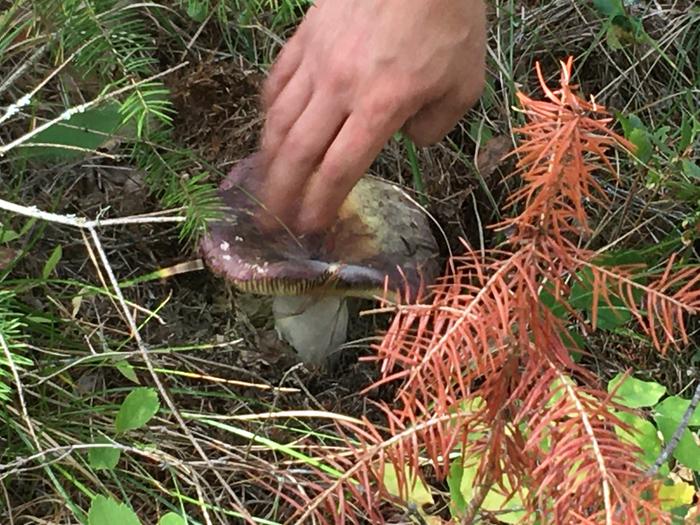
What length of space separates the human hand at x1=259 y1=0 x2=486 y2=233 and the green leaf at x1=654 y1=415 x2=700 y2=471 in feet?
1.66

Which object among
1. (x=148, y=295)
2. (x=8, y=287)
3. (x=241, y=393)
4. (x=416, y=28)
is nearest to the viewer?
(x=416, y=28)

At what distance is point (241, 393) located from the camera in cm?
148

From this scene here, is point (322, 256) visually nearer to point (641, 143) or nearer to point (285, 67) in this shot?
point (285, 67)

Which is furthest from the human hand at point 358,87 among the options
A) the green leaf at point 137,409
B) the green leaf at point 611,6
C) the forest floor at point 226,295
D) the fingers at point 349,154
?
the green leaf at point 611,6

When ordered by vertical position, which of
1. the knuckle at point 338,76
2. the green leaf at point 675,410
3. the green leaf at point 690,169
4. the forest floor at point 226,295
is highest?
the green leaf at point 690,169

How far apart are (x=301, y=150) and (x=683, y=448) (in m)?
0.61

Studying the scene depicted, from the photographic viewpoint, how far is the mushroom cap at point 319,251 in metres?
1.27

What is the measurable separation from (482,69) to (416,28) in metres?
0.18

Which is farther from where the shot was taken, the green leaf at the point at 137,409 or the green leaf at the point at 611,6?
the green leaf at the point at 611,6

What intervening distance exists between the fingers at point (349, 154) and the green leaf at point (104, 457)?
0.44 meters

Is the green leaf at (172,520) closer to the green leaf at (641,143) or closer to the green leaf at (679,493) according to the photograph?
the green leaf at (679,493)

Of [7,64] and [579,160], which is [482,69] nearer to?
[579,160]

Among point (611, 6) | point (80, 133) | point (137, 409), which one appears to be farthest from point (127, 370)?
point (611, 6)

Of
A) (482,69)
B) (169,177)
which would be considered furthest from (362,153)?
(169,177)
